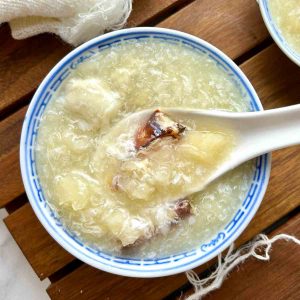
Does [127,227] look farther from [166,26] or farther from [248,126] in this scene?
[166,26]

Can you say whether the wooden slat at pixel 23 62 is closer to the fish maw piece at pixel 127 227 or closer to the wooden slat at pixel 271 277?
the fish maw piece at pixel 127 227

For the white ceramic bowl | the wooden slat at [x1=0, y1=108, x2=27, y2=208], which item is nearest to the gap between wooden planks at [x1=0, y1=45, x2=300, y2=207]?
the wooden slat at [x1=0, y1=108, x2=27, y2=208]

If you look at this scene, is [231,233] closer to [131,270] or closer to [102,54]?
[131,270]

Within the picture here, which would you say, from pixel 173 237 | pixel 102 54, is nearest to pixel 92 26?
pixel 102 54

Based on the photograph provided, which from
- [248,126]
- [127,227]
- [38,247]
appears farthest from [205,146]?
[38,247]

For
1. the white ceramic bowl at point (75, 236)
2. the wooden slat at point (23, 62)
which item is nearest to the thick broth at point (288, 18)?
the white ceramic bowl at point (75, 236)

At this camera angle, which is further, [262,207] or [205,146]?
[262,207]
